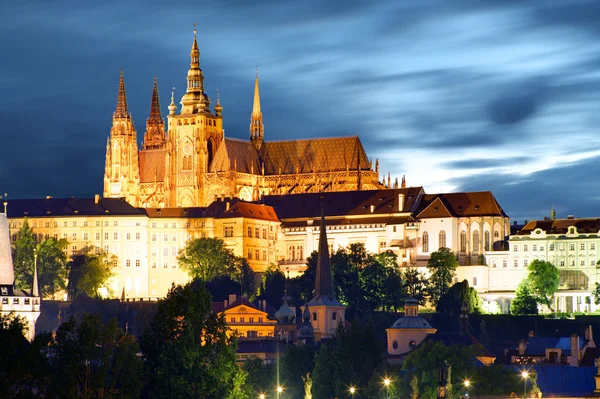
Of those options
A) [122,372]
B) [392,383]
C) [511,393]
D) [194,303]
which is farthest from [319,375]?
[122,372]

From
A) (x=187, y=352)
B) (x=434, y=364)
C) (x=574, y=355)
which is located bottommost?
(x=434, y=364)

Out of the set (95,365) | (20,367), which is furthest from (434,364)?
(20,367)

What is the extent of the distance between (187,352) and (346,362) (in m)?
38.0

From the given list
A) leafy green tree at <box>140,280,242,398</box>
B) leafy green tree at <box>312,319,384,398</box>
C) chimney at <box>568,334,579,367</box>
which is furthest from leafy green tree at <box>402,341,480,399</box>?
leafy green tree at <box>140,280,242,398</box>

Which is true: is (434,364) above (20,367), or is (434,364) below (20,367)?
below

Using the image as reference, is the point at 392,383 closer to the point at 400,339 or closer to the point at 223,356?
the point at 223,356

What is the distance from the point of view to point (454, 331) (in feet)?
650

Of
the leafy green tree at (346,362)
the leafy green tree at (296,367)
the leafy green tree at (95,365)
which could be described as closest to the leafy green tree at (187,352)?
the leafy green tree at (95,365)

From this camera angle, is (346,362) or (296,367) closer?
(346,362)

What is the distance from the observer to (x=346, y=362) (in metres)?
136

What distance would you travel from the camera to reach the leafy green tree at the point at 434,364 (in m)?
129

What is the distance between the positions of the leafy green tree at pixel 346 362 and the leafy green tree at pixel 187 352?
30753 mm

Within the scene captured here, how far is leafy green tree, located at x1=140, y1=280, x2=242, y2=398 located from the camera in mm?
99000

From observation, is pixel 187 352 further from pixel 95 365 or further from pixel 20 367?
pixel 20 367
